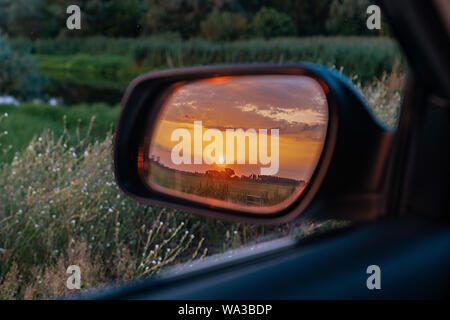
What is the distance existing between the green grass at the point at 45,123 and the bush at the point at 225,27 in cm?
821

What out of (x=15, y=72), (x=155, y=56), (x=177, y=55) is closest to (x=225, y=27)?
(x=177, y=55)

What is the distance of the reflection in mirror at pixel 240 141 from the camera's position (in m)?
1.25

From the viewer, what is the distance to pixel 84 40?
78.7ft

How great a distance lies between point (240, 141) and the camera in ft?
5.06

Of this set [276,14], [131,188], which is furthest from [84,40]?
[131,188]

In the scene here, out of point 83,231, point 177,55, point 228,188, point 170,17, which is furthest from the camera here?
point 170,17

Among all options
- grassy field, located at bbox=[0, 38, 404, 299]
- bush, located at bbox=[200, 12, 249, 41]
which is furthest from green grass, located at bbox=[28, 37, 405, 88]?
grassy field, located at bbox=[0, 38, 404, 299]

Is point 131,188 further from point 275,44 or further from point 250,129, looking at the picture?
point 275,44

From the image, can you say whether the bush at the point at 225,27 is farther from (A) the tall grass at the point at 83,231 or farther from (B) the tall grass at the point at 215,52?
(A) the tall grass at the point at 83,231

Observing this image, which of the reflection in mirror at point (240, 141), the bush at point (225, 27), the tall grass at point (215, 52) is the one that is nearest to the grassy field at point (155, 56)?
the tall grass at point (215, 52)

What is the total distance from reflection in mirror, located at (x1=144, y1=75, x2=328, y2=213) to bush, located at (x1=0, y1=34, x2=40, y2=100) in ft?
32.1

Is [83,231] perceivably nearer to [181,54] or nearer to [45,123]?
[45,123]

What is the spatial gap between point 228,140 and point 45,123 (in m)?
6.95

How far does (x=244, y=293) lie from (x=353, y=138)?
0.34 metres
